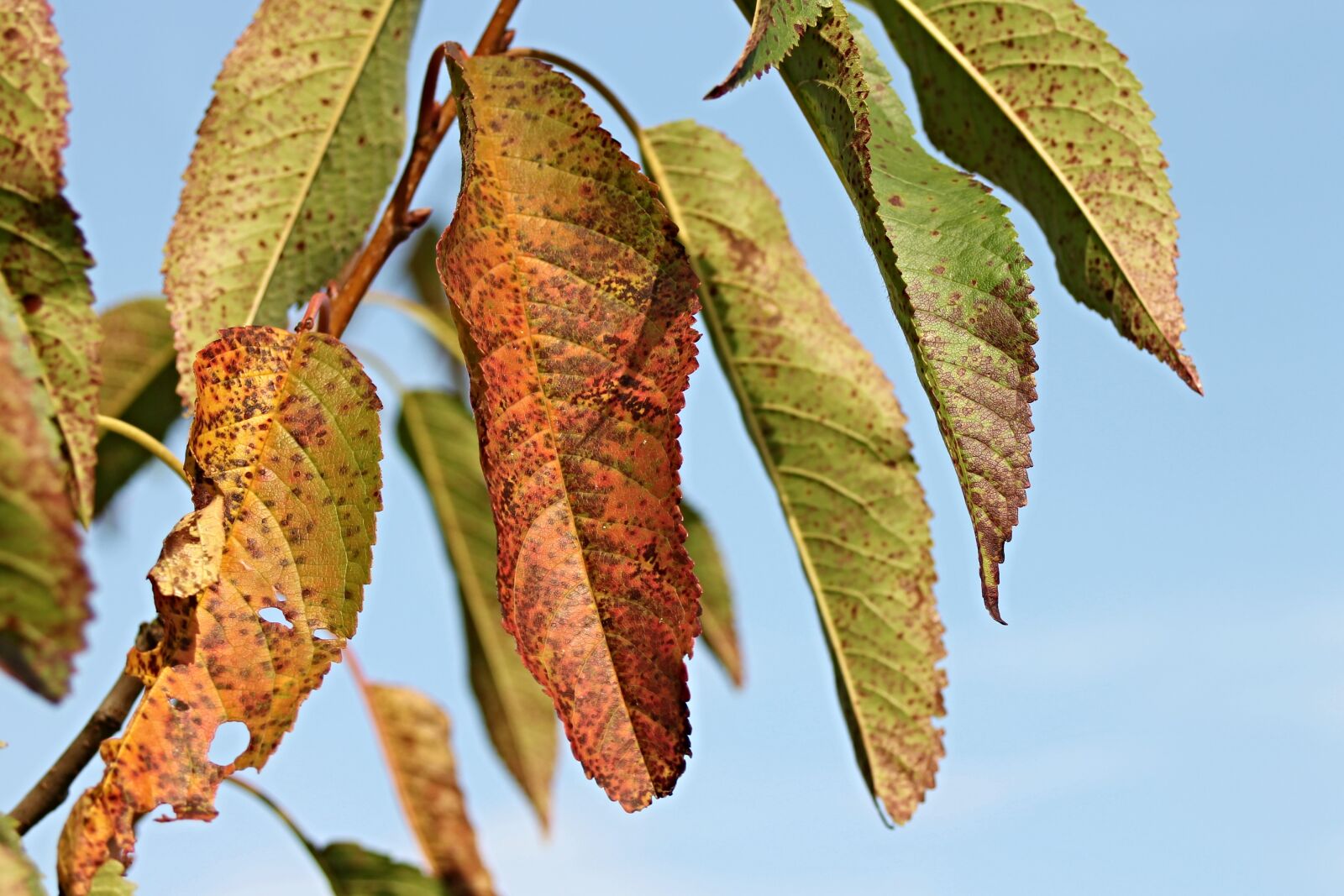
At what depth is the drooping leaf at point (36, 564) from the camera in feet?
1.60

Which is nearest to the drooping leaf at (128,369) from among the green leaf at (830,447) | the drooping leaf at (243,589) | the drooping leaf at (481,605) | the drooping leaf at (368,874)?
the drooping leaf at (481,605)

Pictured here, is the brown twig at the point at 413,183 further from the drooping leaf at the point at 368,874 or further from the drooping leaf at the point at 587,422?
the drooping leaf at the point at 368,874

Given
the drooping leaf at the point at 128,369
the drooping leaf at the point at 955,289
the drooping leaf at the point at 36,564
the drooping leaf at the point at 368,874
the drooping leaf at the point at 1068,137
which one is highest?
the drooping leaf at the point at 1068,137

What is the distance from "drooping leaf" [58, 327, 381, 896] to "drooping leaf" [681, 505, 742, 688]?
1.13 m

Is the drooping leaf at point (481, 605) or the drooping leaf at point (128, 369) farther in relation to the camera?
the drooping leaf at point (481, 605)

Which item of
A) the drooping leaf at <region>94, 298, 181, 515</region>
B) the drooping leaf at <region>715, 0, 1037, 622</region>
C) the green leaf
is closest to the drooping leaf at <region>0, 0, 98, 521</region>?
the drooping leaf at <region>715, 0, 1037, 622</region>

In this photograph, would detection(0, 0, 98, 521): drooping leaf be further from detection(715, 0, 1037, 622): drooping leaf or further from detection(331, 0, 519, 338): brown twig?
detection(715, 0, 1037, 622): drooping leaf

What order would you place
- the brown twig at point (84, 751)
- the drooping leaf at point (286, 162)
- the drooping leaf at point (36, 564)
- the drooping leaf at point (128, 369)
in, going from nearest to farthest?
the drooping leaf at point (36, 564), the brown twig at point (84, 751), the drooping leaf at point (286, 162), the drooping leaf at point (128, 369)

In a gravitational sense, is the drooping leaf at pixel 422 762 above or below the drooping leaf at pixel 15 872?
below

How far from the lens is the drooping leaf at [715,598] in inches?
76.2

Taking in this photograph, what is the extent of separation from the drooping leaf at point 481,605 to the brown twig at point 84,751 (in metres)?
0.99

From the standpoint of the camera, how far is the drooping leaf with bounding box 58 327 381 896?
0.79m

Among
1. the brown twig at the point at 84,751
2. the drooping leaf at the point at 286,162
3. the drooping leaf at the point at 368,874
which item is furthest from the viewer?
the drooping leaf at the point at 368,874

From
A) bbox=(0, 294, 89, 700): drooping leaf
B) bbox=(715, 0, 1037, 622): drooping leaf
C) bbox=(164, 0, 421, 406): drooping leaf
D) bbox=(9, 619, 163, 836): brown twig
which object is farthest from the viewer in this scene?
bbox=(164, 0, 421, 406): drooping leaf
